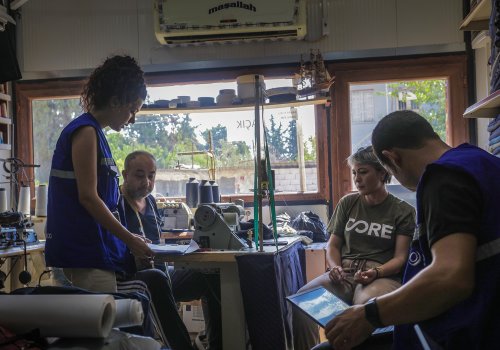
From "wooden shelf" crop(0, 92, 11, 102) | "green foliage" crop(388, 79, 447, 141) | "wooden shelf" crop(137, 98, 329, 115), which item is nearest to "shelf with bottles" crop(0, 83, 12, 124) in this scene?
"wooden shelf" crop(0, 92, 11, 102)

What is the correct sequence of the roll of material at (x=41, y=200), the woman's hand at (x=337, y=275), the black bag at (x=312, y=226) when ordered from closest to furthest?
1. the woman's hand at (x=337, y=275)
2. the black bag at (x=312, y=226)
3. the roll of material at (x=41, y=200)

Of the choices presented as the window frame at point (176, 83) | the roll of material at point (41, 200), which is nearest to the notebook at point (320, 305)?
the window frame at point (176, 83)

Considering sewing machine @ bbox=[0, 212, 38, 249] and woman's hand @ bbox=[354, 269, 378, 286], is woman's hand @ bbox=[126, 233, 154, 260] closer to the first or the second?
woman's hand @ bbox=[354, 269, 378, 286]

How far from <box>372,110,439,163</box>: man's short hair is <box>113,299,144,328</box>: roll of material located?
0.78 meters

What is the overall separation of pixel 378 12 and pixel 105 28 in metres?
2.12

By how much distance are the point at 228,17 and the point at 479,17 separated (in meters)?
1.73

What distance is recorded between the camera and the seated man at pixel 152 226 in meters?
2.41

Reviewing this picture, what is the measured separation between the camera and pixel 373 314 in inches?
43.0

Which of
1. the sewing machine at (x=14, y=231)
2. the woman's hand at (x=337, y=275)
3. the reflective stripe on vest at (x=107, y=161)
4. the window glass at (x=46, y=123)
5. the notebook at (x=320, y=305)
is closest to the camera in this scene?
the notebook at (x=320, y=305)

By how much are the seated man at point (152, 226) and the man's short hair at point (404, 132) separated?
1.49 m

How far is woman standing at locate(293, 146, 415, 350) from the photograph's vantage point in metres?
2.26

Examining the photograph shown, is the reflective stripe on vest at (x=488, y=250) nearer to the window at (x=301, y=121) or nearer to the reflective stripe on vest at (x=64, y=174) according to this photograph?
the reflective stripe on vest at (x=64, y=174)

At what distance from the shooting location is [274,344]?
212cm

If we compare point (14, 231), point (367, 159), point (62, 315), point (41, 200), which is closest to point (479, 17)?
point (367, 159)
